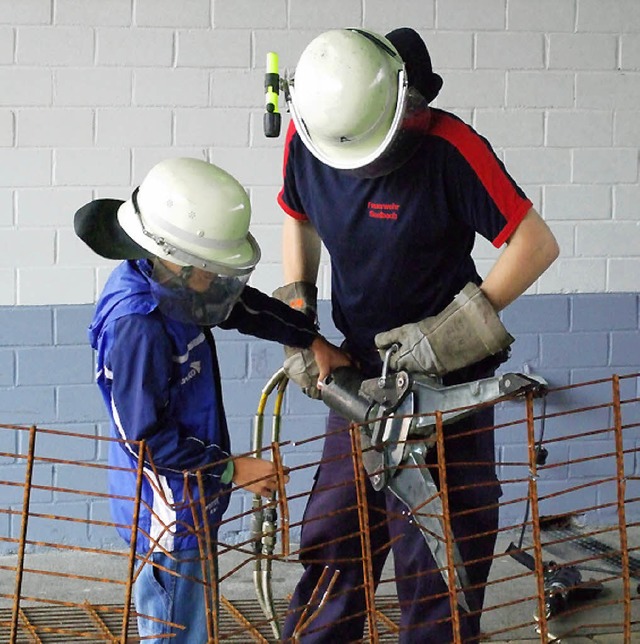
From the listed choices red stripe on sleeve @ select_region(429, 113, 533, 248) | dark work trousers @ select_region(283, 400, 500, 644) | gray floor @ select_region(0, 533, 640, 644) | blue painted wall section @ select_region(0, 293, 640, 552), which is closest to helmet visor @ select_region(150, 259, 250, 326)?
dark work trousers @ select_region(283, 400, 500, 644)

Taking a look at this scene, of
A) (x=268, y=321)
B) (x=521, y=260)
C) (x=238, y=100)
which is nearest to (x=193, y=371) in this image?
(x=268, y=321)

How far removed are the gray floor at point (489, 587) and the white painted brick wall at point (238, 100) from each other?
116cm

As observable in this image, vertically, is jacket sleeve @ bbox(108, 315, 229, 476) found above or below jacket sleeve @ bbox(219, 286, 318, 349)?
below

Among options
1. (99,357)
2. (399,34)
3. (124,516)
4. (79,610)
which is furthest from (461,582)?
(79,610)

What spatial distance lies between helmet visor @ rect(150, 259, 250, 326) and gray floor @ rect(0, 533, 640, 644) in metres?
1.50

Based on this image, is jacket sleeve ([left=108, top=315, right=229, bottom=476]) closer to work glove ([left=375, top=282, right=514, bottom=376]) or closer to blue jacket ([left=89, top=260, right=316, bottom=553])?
blue jacket ([left=89, top=260, right=316, bottom=553])

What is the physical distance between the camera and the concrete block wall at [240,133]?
4.43 metres

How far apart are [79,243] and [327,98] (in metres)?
2.27

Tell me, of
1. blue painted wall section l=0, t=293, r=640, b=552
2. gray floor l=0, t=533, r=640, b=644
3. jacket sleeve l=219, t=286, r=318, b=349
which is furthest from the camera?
blue painted wall section l=0, t=293, r=640, b=552

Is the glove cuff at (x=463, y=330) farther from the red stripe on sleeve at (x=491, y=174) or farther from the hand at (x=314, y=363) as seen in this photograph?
the hand at (x=314, y=363)

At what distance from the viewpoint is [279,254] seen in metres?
4.63

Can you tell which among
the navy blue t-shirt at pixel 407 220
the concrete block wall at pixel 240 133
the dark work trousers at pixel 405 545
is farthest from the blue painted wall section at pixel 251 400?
the navy blue t-shirt at pixel 407 220

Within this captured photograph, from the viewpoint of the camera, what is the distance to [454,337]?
2666mm

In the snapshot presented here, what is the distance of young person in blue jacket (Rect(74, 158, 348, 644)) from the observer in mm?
2412
